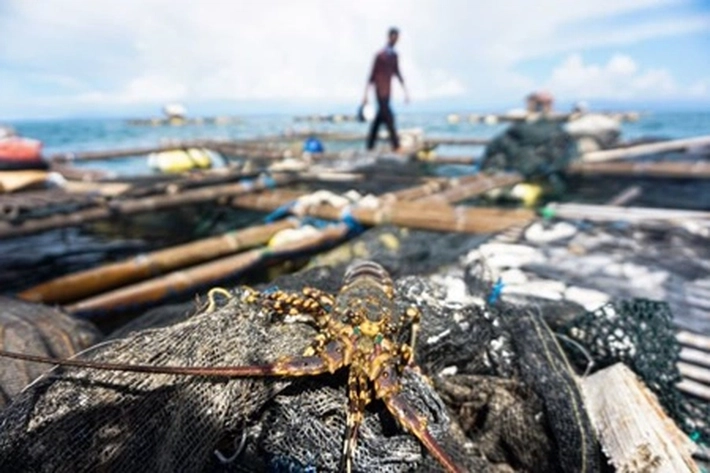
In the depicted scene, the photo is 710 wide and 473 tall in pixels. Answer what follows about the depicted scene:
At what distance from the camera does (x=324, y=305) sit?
2.89m

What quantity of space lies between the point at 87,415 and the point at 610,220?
7.78 metres

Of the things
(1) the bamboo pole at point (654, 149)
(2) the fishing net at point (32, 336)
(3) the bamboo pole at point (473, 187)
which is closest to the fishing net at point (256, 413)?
(2) the fishing net at point (32, 336)

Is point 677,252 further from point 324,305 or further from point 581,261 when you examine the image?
point 324,305

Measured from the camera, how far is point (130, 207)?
25.1 feet

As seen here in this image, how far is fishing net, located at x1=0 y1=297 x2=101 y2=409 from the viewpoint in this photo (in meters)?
Result: 2.72

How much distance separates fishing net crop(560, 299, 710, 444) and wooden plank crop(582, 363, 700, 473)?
0.24 meters

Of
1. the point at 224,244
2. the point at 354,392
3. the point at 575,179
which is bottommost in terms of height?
the point at 575,179

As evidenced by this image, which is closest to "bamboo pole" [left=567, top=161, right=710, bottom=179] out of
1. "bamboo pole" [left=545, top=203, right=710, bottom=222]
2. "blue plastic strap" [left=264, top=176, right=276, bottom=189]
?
"bamboo pole" [left=545, top=203, right=710, bottom=222]

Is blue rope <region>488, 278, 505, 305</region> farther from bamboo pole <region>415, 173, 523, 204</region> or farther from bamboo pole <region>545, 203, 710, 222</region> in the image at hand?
bamboo pole <region>415, 173, 523, 204</region>

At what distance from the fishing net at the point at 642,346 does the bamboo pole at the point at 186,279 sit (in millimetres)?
4059

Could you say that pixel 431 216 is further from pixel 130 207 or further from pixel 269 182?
pixel 130 207

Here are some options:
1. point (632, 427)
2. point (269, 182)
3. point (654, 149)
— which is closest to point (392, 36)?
point (269, 182)

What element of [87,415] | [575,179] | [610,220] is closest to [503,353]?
[87,415]

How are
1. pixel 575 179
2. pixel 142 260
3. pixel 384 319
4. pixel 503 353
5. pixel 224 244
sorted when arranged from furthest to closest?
pixel 575 179 → pixel 224 244 → pixel 142 260 → pixel 503 353 → pixel 384 319
